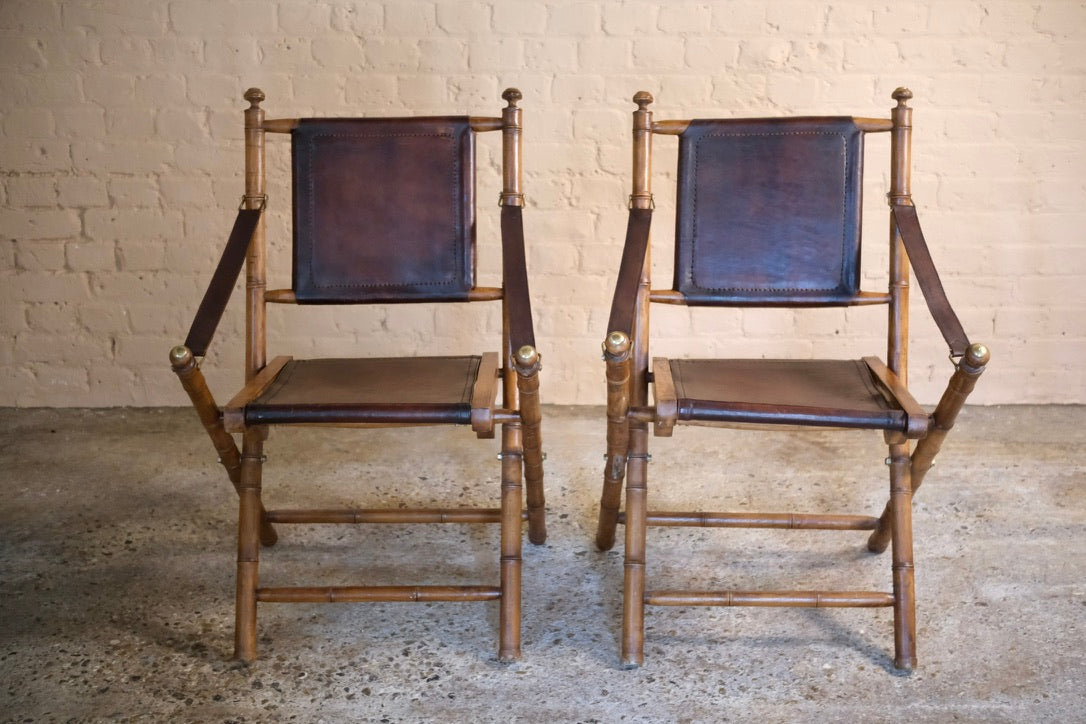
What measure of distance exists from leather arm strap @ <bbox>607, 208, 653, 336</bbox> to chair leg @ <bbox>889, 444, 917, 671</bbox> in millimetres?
548

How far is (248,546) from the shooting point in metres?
1.89

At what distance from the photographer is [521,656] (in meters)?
1.88

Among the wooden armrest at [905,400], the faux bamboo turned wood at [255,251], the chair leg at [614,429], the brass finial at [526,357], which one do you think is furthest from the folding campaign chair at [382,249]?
the wooden armrest at [905,400]

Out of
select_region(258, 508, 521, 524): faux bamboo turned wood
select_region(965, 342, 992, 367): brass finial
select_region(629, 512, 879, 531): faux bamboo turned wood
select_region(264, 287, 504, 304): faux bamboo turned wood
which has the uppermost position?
select_region(264, 287, 504, 304): faux bamboo turned wood

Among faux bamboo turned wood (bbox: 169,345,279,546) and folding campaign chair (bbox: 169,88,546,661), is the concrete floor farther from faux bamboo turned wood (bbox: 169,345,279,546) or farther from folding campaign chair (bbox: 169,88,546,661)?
faux bamboo turned wood (bbox: 169,345,279,546)

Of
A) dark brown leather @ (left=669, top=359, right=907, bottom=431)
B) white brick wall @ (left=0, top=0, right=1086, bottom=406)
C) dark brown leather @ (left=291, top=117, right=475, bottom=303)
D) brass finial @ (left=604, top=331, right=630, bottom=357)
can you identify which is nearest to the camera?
brass finial @ (left=604, top=331, right=630, bottom=357)

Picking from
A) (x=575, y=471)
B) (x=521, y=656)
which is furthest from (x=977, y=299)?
(x=521, y=656)

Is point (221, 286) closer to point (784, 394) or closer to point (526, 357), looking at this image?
point (526, 357)

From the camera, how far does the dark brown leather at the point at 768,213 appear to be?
211cm

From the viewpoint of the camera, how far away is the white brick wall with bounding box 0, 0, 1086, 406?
10.6 feet

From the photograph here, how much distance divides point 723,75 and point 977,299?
1086 mm

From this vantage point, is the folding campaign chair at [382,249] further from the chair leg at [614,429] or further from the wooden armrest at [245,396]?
the chair leg at [614,429]

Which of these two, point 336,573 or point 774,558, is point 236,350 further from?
point 774,558

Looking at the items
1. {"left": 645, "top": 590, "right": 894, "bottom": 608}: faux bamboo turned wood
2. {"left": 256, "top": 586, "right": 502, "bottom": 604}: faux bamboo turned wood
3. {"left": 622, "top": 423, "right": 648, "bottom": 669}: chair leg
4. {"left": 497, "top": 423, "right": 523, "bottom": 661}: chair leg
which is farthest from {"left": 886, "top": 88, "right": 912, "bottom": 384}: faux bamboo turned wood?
{"left": 256, "top": 586, "right": 502, "bottom": 604}: faux bamboo turned wood
